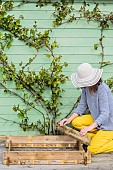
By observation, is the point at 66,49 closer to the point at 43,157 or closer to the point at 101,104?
the point at 101,104

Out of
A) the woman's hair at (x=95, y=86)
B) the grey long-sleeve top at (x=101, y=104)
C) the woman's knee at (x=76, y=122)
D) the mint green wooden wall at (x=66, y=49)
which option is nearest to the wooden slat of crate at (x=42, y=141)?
the woman's knee at (x=76, y=122)

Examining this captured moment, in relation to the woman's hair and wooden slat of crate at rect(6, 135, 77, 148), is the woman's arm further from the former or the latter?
the woman's hair

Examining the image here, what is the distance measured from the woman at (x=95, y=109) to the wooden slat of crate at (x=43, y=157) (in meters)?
0.30

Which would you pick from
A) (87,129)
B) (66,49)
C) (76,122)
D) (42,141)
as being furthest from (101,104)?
(66,49)

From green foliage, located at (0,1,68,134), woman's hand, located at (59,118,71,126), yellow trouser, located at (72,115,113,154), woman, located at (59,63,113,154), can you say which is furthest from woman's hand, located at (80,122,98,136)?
green foliage, located at (0,1,68,134)

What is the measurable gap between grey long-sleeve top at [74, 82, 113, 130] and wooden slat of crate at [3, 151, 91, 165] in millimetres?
505

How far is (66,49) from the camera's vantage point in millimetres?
6691

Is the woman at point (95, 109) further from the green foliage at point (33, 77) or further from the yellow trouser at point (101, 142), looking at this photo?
the green foliage at point (33, 77)

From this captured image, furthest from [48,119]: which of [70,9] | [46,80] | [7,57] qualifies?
[70,9]

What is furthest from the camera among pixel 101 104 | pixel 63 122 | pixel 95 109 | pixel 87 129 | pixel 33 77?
pixel 33 77

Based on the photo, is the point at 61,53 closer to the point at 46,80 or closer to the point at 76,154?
the point at 46,80

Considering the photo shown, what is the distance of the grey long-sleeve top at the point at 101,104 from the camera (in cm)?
581

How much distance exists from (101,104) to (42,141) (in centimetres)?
97

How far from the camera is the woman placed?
5.76 meters
